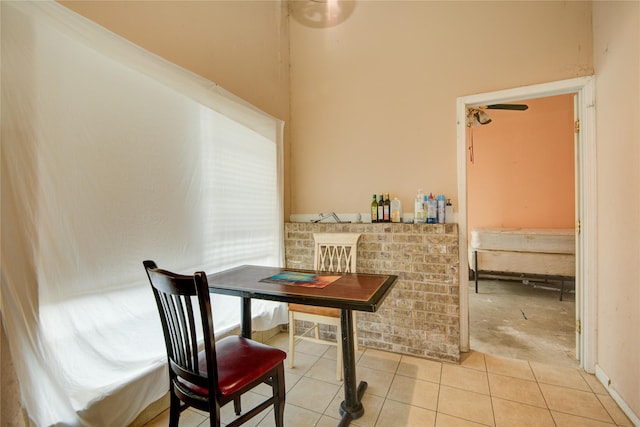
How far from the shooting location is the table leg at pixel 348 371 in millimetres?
1655

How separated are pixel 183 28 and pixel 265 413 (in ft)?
8.51

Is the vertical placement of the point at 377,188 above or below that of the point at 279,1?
below

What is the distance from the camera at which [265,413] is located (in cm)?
176

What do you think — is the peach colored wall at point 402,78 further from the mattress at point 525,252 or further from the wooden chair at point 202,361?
the mattress at point 525,252

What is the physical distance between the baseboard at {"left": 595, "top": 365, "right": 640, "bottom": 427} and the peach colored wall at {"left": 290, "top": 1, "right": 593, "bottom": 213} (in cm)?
157

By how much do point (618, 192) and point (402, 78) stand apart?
1.80 m

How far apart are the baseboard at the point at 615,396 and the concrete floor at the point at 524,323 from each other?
24 centimetres

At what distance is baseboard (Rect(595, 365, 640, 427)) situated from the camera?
1.62 meters

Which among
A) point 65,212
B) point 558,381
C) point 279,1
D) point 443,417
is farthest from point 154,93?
point 558,381

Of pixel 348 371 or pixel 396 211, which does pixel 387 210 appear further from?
pixel 348 371

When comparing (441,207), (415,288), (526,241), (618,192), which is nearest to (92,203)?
(415,288)

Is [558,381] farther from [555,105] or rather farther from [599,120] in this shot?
[555,105]

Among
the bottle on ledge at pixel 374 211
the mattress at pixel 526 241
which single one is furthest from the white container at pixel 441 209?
the mattress at pixel 526 241

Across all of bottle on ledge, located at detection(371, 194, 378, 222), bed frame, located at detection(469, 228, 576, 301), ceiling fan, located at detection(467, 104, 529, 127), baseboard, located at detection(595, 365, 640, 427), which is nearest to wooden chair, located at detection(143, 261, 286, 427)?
bottle on ledge, located at detection(371, 194, 378, 222)
